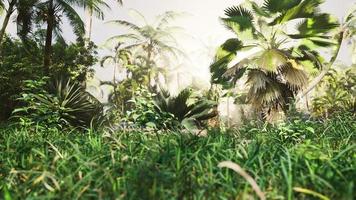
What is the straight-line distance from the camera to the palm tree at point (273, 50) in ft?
38.2

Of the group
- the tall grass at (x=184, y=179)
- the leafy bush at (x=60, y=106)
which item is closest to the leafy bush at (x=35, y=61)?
the leafy bush at (x=60, y=106)

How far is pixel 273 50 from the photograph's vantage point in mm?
11977

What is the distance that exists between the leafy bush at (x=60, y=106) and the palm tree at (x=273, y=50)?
14.1 feet

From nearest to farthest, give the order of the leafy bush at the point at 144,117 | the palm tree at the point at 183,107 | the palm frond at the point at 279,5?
the leafy bush at the point at 144,117 → the palm tree at the point at 183,107 → the palm frond at the point at 279,5

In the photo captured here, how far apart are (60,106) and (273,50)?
620 centimetres

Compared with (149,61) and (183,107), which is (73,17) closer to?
(183,107)

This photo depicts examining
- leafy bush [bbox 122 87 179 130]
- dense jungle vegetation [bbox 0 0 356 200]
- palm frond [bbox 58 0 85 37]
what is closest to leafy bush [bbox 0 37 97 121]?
dense jungle vegetation [bbox 0 0 356 200]

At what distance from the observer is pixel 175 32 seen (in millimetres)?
35156

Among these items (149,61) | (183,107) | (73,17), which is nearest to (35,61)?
(73,17)

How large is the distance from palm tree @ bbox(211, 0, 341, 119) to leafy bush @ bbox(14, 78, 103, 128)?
14.1 feet

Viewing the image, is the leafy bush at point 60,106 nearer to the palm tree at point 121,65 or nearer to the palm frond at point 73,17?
the palm frond at point 73,17

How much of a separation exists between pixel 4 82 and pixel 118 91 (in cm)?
1488

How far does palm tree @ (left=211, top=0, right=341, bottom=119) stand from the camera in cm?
1165

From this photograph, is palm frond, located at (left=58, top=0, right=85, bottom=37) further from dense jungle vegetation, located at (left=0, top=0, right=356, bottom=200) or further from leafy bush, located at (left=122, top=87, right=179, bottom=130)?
leafy bush, located at (left=122, top=87, right=179, bottom=130)
